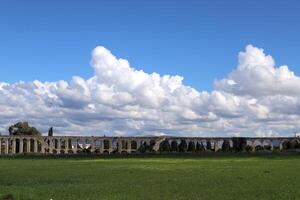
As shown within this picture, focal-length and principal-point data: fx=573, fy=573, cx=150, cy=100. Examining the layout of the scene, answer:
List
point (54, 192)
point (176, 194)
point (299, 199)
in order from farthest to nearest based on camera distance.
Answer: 1. point (54, 192)
2. point (176, 194)
3. point (299, 199)

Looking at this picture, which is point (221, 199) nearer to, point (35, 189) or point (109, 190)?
point (109, 190)

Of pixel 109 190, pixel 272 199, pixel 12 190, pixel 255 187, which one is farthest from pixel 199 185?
pixel 12 190

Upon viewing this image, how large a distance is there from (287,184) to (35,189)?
1433 cm

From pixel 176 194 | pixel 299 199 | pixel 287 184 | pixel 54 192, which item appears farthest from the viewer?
pixel 287 184

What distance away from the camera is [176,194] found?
2802 centimetres

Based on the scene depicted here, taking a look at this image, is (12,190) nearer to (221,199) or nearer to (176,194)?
(176,194)

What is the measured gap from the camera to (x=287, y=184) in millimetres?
33031

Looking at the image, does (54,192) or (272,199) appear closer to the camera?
(272,199)

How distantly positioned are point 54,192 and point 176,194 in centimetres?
655

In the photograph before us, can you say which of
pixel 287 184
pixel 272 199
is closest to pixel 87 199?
pixel 272 199

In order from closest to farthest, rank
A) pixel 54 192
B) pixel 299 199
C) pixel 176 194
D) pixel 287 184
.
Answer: pixel 299 199 → pixel 176 194 → pixel 54 192 → pixel 287 184

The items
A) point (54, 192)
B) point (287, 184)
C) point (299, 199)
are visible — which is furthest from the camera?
point (287, 184)

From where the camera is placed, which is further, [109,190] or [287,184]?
[287,184]

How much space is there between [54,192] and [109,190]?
297 centimetres
